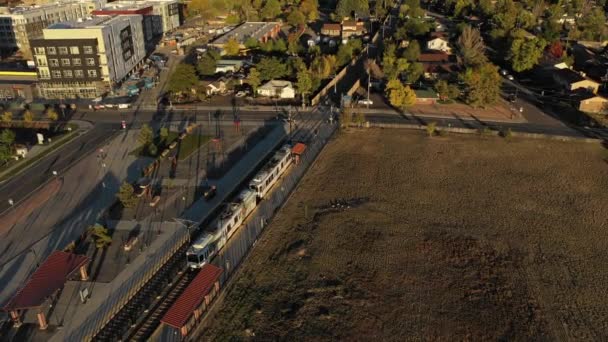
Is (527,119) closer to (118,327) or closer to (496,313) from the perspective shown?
(496,313)

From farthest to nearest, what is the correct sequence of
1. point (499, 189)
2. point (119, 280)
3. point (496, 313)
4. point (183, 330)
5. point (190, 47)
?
point (190, 47) < point (499, 189) < point (119, 280) < point (496, 313) < point (183, 330)

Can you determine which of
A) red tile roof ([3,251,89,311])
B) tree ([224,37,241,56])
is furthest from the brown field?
tree ([224,37,241,56])

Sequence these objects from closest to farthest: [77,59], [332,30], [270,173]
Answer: [270,173], [77,59], [332,30]

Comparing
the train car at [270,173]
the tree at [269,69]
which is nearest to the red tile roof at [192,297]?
the train car at [270,173]

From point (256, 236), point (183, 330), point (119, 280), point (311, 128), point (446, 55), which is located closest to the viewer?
point (183, 330)

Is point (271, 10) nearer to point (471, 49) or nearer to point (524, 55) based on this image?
point (471, 49)

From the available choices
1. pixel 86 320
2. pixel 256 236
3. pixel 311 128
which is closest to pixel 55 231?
pixel 86 320

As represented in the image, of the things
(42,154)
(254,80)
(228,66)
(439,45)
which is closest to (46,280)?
(42,154)
